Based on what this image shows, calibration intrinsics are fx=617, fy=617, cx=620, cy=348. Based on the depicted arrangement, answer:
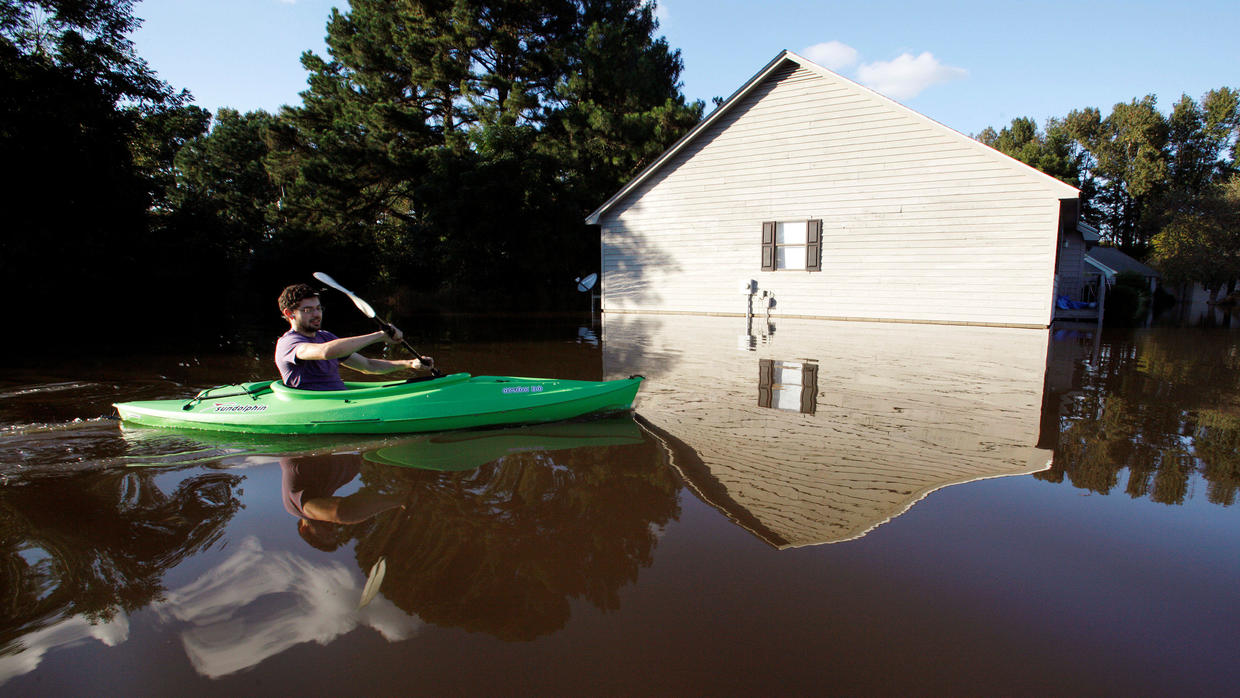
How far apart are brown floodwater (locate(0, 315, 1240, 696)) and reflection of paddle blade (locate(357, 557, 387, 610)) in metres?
0.01

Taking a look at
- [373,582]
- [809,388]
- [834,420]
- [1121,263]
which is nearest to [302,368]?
[373,582]

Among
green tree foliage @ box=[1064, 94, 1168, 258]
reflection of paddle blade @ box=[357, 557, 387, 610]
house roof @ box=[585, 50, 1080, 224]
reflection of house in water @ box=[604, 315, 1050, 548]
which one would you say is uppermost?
green tree foliage @ box=[1064, 94, 1168, 258]

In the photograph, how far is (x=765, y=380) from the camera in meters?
7.54

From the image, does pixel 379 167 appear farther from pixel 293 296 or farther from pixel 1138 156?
pixel 1138 156

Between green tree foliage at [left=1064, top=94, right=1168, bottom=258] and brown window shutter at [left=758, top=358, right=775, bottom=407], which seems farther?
green tree foliage at [left=1064, top=94, right=1168, bottom=258]

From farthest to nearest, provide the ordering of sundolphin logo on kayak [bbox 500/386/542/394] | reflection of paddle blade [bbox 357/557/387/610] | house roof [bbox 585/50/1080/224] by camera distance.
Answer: house roof [bbox 585/50/1080/224] < sundolphin logo on kayak [bbox 500/386/542/394] < reflection of paddle blade [bbox 357/557/387/610]

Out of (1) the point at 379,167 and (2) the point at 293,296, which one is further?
(1) the point at 379,167

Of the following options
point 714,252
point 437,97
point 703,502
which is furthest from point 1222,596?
point 437,97

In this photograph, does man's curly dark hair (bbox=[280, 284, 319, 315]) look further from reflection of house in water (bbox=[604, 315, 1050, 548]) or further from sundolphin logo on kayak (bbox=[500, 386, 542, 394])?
reflection of house in water (bbox=[604, 315, 1050, 548])

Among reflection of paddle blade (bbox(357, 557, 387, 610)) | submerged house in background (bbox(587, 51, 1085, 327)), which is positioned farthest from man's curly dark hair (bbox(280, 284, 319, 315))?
submerged house in background (bbox(587, 51, 1085, 327))

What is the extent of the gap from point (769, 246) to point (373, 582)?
13273 mm

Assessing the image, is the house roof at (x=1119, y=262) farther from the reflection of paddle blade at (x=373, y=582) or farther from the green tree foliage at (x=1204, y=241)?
the reflection of paddle blade at (x=373, y=582)

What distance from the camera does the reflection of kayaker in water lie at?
11.6 feet

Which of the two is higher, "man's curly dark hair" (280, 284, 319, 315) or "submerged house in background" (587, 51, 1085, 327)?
"submerged house in background" (587, 51, 1085, 327)
